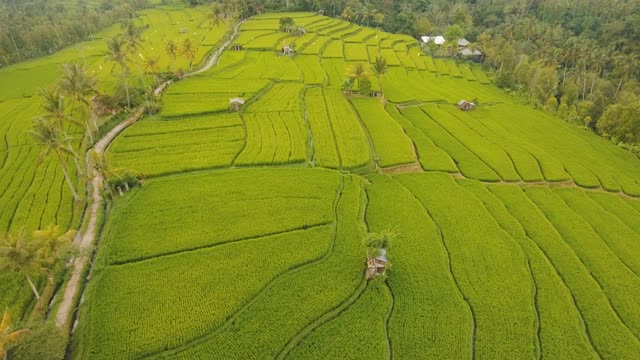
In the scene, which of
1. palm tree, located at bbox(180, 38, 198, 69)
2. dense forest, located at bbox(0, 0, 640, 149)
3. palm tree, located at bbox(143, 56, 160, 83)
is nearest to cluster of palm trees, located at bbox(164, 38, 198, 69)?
palm tree, located at bbox(180, 38, 198, 69)

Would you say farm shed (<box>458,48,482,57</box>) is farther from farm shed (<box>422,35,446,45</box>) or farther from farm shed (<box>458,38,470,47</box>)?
farm shed (<box>422,35,446,45</box>)

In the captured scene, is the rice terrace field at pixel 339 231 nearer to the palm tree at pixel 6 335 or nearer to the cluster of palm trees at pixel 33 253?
the cluster of palm trees at pixel 33 253

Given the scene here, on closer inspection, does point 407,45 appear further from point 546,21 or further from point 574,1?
point 574,1

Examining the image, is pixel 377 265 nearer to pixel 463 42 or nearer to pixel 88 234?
pixel 88 234

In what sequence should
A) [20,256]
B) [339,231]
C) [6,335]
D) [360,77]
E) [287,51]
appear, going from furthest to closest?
[287,51], [360,77], [339,231], [20,256], [6,335]

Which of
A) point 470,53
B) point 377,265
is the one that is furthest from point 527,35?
point 377,265

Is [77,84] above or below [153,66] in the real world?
above
